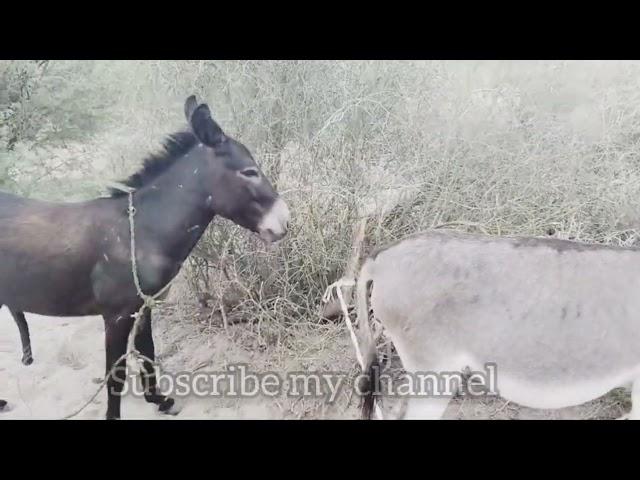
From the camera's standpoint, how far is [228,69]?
2639 mm

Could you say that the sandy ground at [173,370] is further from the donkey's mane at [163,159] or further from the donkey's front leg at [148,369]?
the donkey's mane at [163,159]

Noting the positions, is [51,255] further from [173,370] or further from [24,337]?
[173,370]

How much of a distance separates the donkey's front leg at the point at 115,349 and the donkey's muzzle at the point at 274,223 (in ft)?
2.20

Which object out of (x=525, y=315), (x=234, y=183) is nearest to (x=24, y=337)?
(x=234, y=183)

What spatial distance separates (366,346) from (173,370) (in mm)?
1129

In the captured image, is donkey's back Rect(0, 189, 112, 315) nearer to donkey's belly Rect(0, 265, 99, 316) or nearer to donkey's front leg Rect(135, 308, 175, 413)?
donkey's belly Rect(0, 265, 99, 316)

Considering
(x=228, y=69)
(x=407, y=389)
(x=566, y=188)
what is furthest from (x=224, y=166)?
(x=566, y=188)

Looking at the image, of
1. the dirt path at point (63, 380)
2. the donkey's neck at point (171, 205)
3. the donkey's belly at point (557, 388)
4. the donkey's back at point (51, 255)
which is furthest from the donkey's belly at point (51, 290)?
the donkey's belly at point (557, 388)

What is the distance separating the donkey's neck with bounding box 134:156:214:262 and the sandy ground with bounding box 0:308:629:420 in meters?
0.82

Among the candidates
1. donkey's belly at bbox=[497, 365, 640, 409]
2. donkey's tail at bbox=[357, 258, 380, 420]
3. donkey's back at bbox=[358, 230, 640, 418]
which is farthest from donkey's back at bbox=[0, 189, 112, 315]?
donkey's belly at bbox=[497, 365, 640, 409]

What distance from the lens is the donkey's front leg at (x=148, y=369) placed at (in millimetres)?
2164

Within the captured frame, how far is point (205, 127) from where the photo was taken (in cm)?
197

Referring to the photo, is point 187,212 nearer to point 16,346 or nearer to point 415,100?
point 16,346

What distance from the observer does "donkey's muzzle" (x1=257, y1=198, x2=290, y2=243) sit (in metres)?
2.06
